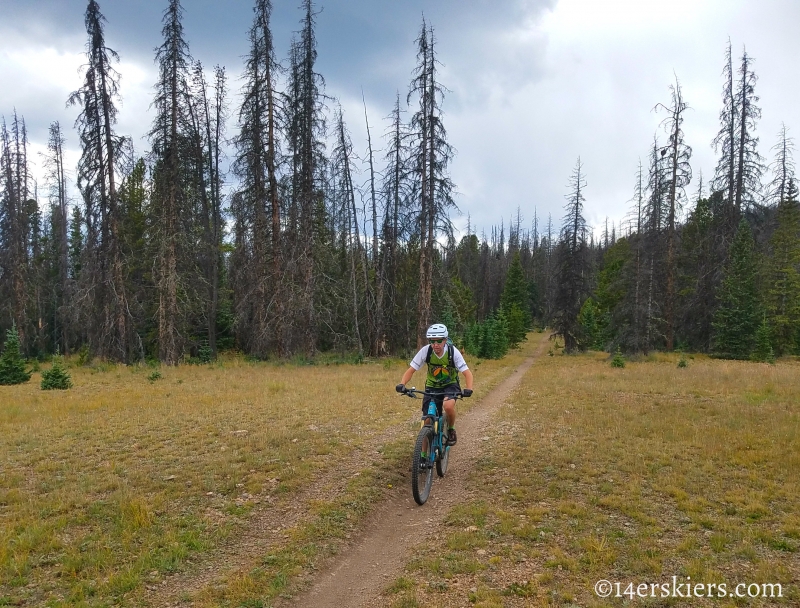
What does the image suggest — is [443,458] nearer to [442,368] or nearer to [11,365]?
[442,368]

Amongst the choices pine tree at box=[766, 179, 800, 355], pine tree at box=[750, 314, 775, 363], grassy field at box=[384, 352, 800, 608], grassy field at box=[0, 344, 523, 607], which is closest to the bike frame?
grassy field at box=[384, 352, 800, 608]

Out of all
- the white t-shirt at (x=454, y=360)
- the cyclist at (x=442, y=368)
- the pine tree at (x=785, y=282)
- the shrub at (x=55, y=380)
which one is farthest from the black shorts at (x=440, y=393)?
the pine tree at (x=785, y=282)

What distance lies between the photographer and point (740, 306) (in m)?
27.5

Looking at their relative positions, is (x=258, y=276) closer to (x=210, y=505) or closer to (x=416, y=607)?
(x=210, y=505)

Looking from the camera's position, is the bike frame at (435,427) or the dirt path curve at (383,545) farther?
the bike frame at (435,427)

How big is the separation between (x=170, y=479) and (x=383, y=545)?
12.2 feet

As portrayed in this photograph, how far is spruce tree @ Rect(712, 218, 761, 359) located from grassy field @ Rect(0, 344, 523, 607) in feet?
79.7

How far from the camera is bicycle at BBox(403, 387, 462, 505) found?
6.27m

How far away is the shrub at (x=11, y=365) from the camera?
55.1ft

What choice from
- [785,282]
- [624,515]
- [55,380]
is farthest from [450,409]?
[785,282]

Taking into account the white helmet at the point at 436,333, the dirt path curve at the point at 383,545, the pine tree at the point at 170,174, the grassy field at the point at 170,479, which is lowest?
the dirt path curve at the point at 383,545

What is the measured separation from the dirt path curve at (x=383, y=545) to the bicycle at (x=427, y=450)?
0.81 ft

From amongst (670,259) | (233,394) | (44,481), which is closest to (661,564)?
(44,481)

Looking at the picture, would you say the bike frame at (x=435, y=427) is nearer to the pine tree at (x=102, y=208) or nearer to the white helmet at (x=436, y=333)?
the white helmet at (x=436, y=333)
